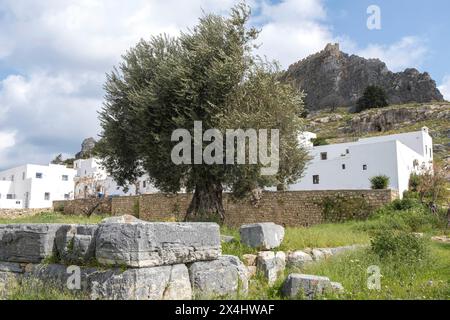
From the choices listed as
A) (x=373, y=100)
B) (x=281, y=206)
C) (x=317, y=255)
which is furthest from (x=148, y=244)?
(x=373, y=100)

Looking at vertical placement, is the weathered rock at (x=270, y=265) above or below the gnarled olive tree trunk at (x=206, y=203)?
below

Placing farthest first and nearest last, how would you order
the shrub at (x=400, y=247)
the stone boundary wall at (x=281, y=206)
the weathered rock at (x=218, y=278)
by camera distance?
the stone boundary wall at (x=281, y=206) < the shrub at (x=400, y=247) < the weathered rock at (x=218, y=278)

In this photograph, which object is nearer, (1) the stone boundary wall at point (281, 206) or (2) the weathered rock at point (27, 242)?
(2) the weathered rock at point (27, 242)

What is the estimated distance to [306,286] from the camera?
7406mm

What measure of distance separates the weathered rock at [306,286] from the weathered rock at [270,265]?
1633 millimetres

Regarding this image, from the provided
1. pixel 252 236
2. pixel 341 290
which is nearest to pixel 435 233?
pixel 252 236

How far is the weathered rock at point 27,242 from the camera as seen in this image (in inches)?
287

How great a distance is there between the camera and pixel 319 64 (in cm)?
10781

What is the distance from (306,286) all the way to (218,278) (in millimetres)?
1588

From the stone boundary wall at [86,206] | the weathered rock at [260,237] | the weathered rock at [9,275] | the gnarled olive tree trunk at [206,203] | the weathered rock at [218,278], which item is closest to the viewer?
the weathered rock at [218,278]

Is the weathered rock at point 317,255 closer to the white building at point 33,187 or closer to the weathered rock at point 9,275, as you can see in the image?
the weathered rock at point 9,275

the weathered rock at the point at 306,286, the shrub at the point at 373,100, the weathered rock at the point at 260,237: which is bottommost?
the weathered rock at the point at 306,286

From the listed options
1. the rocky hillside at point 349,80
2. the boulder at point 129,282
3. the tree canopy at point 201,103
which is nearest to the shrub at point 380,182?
the tree canopy at point 201,103

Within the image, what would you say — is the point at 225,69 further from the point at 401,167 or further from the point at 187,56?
the point at 401,167
